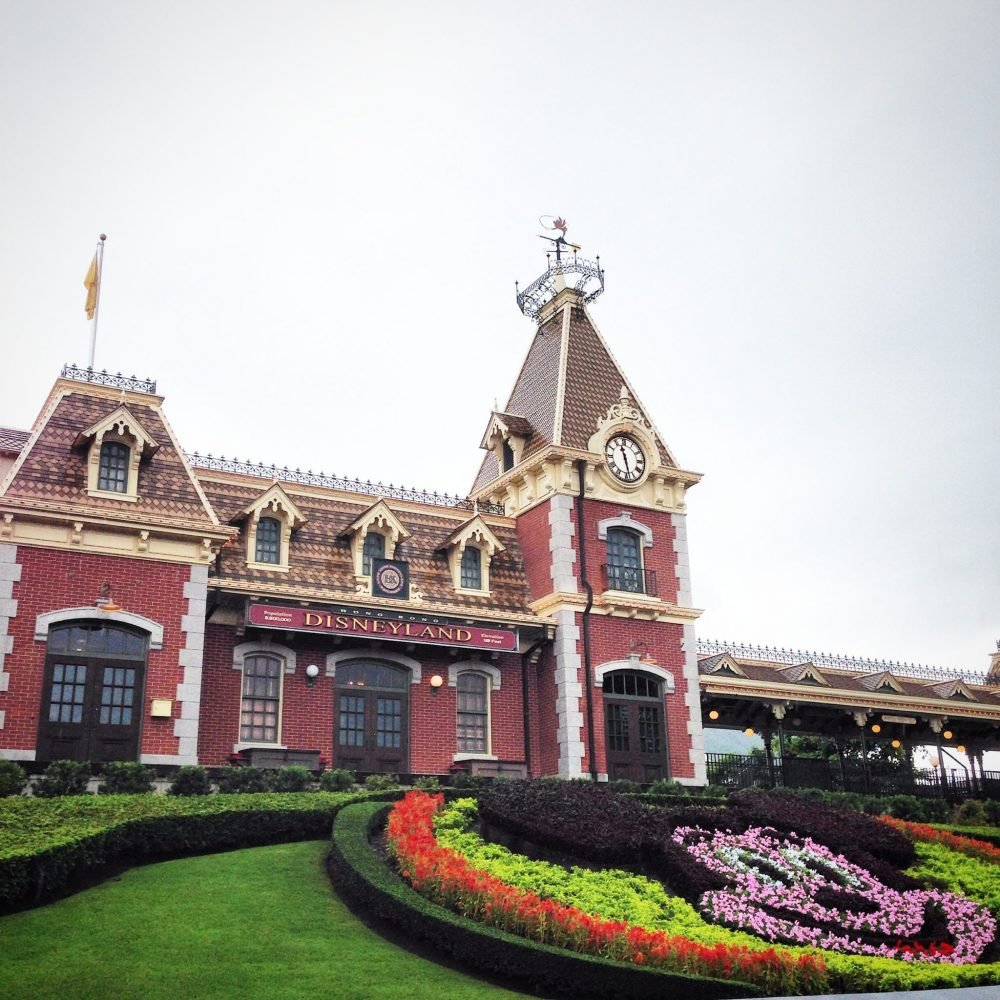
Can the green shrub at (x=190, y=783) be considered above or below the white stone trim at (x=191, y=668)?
below

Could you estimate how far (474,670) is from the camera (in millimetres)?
29484

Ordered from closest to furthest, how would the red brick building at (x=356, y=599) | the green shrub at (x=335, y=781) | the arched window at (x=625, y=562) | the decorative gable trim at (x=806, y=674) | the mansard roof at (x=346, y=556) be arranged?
the green shrub at (x=335, y=781)
the red brick building at (x=356, y=599)
the mansard roof at (x=346, y=556)
the arched window at (x=625, y=562)
the decorative gable trim at (x=806, y=674)

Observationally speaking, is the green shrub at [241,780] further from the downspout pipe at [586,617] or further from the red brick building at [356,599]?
the downspout pipe at [586,617]

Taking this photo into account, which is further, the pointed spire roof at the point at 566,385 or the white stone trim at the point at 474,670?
the pointed spire roof at the point at 566,385

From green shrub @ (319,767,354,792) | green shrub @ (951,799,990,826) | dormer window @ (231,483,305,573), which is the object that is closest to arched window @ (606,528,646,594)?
dormer window @ (231,483,305,573)

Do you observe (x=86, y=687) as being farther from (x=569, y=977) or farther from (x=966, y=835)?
(x=966, y=835)

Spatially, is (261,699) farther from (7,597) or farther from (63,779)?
(7,597)

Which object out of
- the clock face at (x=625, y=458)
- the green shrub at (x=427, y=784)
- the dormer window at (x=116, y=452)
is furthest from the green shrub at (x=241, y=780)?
the clock face at (x=625, y=458)

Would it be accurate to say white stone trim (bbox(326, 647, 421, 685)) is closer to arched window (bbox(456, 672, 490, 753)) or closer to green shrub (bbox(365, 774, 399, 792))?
arched window (bbox(456, 672, 490, 753))

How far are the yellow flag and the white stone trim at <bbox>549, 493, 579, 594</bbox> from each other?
496 inches

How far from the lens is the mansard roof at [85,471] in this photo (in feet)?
79.1

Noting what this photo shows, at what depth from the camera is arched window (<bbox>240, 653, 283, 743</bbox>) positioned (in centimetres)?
2634

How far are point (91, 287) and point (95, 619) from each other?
9.38 metres

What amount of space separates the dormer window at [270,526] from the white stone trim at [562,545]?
6.71 m
